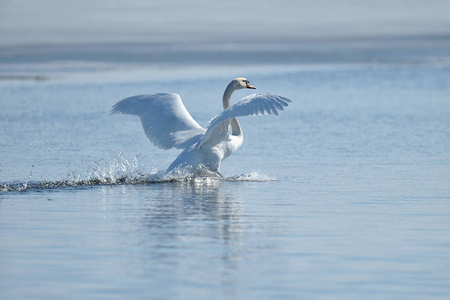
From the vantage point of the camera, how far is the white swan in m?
10.4

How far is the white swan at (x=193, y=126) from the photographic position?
411 inches

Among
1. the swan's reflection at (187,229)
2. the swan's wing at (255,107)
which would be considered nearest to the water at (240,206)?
the swan's reflection at (187,229)

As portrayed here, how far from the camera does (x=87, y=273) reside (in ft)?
20.6

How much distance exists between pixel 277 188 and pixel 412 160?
283cm

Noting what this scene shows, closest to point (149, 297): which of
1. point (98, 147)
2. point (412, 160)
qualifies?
point (412, 160)

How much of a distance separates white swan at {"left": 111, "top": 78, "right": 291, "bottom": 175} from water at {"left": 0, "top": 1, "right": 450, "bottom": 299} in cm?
32

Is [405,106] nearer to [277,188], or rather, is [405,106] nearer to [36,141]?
[36,141]

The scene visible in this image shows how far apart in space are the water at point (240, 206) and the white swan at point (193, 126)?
321mm

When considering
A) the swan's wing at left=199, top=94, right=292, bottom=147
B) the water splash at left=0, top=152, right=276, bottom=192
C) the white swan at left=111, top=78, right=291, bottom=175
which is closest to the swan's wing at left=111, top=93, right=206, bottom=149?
the white swan at left=111, top=78, right=291, bottom=175

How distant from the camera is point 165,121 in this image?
11.8m

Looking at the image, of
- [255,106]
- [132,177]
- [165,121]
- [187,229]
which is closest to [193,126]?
[165,121]

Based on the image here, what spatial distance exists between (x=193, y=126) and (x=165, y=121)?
0.37m

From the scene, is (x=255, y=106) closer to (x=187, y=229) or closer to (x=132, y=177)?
(x=132, y=177)

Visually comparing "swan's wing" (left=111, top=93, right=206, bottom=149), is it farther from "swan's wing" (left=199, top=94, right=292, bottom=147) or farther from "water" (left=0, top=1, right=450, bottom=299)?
"swan's wing" (left=199, top=94, right=292, bottom=147)
